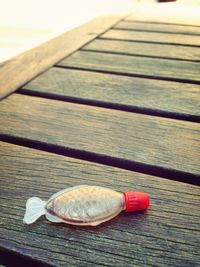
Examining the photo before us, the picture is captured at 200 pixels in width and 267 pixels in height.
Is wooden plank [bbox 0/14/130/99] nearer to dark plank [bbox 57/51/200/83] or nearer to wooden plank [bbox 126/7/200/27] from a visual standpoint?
dark plank [bbox 57/51/200/83]

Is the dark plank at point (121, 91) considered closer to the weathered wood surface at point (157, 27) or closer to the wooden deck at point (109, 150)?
the wooden deck at point (109, 150)

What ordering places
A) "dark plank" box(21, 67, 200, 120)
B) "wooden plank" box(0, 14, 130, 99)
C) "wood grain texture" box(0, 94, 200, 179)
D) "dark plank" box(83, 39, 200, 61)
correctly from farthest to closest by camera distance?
"dark plank" box(83, 39, 200, 61) → "wooden plank" box(0, 14, 130, 99) → "dark plank" box(21, 67, 200, 120) → "wood grain texture" box(0, 94, 200, 179)

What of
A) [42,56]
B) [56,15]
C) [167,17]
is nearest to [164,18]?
[167,17]

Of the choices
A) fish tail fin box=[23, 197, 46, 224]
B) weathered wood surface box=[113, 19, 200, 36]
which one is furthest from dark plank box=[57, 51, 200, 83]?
fish tail fin box=[23, 197, 46, 224]

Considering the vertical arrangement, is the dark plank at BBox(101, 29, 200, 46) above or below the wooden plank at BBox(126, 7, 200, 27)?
below

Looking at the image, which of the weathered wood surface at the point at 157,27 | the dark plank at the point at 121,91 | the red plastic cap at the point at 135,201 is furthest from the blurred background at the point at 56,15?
the red plastic cap at the point at 135,201

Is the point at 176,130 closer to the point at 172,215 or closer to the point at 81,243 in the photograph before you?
the point at 172,215

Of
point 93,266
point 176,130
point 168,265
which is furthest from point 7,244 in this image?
point 176,130
